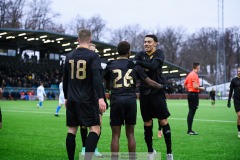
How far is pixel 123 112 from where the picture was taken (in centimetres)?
689

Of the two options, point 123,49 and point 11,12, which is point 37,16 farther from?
point 123,49

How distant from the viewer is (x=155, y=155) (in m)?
8.02

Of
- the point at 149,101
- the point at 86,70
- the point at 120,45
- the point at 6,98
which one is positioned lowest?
the point at 6,98

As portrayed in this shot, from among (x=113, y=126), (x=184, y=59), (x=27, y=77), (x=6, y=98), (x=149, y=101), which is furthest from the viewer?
(x=184, y=59)

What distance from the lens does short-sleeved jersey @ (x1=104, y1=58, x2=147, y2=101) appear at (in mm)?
6969

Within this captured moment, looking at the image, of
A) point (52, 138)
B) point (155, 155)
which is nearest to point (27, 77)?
point (52, 138)

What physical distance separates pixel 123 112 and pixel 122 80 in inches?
22.7

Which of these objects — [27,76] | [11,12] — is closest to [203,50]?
[11,12]

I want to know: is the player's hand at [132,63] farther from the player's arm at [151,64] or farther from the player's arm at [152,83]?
the player's arm at [152,83]

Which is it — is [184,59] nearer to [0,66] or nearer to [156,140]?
[0,66]

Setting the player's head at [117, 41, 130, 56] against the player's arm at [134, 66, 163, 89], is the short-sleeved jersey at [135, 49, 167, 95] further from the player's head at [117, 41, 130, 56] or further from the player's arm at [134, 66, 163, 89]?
the player's head at [117, 41, 130, 56]

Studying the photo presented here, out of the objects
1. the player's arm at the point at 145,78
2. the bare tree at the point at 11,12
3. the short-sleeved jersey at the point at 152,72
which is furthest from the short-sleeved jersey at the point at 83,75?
the bare tree at the point at 11,12

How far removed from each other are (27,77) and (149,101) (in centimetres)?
4888

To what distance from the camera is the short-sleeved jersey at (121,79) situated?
697 centimetres
